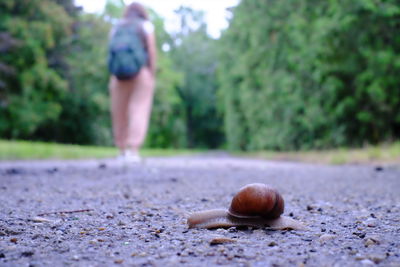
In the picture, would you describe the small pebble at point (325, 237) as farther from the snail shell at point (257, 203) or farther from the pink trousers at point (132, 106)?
the pink trousers at point (132, 106)

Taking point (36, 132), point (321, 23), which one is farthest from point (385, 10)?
point (36, 132)

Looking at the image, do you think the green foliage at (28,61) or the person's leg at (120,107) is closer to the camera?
the person's leg at (120,107)

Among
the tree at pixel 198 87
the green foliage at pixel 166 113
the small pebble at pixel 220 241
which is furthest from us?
the tree at pixel 198 87

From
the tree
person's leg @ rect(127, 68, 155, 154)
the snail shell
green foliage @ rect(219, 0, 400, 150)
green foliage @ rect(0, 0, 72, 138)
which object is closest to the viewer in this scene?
the snail shell

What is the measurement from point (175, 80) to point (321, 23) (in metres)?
22.9

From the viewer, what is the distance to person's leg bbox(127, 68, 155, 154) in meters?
8.68

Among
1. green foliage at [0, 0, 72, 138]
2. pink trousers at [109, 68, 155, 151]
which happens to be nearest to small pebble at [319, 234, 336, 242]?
pink trousers at [109, 68, 155, 151]

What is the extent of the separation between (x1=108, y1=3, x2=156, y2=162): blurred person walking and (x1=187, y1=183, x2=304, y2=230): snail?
6.29 meters

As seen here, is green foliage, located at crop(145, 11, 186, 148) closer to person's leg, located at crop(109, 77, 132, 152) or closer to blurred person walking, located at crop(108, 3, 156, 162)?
person's leg, located at crop(109, 77, 132, 152)

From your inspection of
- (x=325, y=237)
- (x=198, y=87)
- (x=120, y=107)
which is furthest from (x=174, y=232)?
(x=198, y=87)

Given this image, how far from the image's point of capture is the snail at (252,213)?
2184 millimetres

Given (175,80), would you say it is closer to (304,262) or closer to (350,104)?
(350,104)

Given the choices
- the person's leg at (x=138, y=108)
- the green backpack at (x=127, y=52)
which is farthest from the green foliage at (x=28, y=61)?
the green backpack at (x=127, y=52)

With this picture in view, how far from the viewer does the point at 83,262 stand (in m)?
1.65
